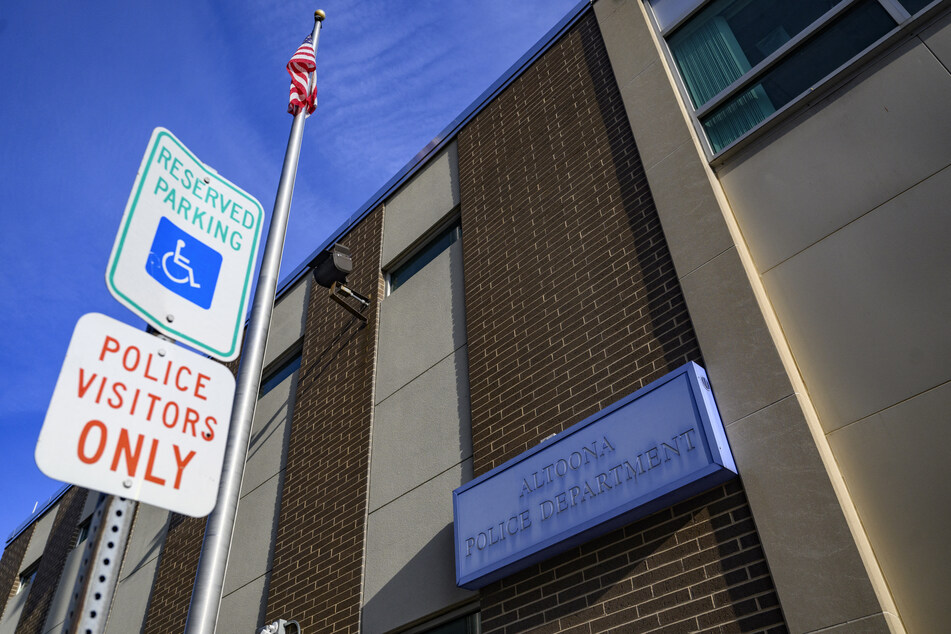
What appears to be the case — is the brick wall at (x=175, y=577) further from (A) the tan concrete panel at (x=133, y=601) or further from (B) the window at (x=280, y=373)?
(B) the window at (x=280, y=373)

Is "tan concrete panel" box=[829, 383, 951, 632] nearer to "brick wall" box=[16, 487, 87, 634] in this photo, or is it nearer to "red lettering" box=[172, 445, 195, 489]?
"red lettering" box=[172, 445, 195, 489]

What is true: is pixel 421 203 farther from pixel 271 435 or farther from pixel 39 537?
pixel 39 537

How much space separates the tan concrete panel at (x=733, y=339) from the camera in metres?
5.37

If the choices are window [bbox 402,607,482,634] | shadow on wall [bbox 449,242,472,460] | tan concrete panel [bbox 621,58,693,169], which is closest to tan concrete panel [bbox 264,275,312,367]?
shadow on wall [bbox 449,242,472,460]

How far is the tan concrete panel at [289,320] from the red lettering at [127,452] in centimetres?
928

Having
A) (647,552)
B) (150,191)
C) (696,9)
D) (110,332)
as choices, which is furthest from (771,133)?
(110,332)

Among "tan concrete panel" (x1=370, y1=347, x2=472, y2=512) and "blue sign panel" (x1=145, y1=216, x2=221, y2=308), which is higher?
"tan concrete panel" (x1=370, y1=347, x2=472, y2=512)

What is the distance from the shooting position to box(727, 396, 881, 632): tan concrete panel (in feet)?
14.3

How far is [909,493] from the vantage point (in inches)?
183

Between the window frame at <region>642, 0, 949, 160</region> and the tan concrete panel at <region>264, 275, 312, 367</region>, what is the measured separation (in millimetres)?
7407

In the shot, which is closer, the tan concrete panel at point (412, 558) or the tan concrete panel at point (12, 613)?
the tan concrete panel at point (412, 558)

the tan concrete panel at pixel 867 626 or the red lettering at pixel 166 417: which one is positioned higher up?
the red lettering at pixel 166 417

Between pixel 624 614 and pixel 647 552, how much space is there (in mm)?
477

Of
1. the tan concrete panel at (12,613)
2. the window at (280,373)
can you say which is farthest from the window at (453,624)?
the tan concrete panel at (12,613)
